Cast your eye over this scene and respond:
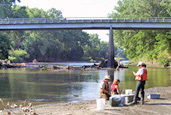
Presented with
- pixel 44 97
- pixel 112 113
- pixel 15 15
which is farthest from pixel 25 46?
pixel 112 113

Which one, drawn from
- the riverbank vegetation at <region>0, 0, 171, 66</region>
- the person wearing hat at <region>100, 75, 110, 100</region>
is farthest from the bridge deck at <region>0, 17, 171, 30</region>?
the person wearing hat at <region>100, 75, 110, 100</region>

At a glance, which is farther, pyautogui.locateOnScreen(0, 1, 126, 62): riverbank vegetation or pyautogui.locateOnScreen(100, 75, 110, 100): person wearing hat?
pyautogui.locateOnScreen(0, 1, 126, 62): riverbank vegetation

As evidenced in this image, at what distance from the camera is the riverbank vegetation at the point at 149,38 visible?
200 feet

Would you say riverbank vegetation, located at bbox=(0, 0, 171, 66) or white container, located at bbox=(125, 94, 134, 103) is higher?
riverbank vegetation, located at bbox=(0, 0, 171, 66)

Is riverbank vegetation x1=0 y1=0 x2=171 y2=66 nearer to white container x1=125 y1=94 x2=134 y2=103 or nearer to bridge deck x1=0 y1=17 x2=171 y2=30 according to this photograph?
bridge deck x1=0 y1=17 x2=171 y2=30

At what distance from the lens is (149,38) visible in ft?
233

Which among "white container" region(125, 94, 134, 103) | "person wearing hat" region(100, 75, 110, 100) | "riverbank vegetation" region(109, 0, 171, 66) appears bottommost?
"white container" region(125, 94, 134, 103)

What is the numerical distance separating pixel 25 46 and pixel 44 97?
78.9 metres

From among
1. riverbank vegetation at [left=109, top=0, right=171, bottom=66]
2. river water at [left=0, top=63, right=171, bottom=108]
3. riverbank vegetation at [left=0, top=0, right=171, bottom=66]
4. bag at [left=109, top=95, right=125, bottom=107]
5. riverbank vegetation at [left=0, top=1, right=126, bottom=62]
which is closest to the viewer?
bag at [left=109, top=95, right=125, bottom=107]

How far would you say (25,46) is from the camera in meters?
93.5

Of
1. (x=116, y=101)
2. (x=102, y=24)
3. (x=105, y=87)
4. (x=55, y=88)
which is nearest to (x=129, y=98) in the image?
(x=116, y=101)

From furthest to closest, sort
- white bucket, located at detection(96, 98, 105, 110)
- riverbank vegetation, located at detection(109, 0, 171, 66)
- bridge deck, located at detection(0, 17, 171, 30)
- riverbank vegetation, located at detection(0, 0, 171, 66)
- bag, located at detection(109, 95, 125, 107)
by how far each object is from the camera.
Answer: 1. riverbank vegetation, located at detection(0, 0, 171, 66)
2. riverbank vegetation, located at detection(109, 0, 171, 66)
3. bridge deck, located at detection(0, 17, 171, 30)
4. bag, located at detection(109, 95, 125, 107)
5. white bucket, located at detection(96, 98, 105, 110)

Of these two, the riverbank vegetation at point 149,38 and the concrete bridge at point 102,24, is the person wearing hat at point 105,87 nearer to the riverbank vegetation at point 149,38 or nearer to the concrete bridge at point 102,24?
the concrete bridge at point 102,24

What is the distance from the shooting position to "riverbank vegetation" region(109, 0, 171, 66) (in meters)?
60.9
